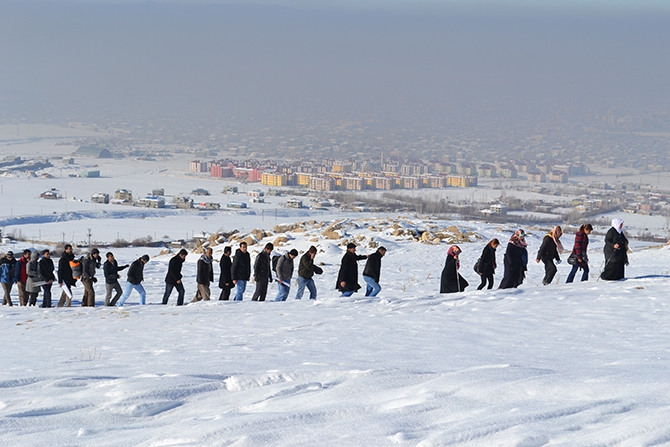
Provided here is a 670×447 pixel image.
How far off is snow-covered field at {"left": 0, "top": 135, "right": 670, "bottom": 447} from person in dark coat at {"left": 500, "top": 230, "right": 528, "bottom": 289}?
372mm

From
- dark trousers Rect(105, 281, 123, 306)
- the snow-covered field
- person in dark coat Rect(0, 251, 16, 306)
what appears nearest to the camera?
the snow-covered field

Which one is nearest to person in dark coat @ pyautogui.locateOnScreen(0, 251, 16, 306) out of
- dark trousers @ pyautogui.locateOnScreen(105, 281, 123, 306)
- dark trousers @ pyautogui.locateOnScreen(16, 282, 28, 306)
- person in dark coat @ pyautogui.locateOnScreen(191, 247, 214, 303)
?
dark trousers @ pyautogui.locateOnScreen(16, 282, 28, 306)

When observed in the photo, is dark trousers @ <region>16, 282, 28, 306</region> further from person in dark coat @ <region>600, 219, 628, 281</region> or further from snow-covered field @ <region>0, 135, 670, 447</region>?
person in dark coat @ <region>600, 219, 628, 281</region>

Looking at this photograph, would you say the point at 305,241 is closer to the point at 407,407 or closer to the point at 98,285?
the point at 98,285

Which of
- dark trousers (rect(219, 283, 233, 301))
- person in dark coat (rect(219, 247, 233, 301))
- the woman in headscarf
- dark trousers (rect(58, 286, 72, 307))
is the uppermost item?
the woman in headscarf

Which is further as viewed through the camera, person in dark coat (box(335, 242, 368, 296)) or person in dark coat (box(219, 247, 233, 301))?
person in dark coat (box(219, 247, 233, 301))

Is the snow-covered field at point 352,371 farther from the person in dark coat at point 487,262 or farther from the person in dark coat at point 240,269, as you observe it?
the person in dark coat at point 487,262

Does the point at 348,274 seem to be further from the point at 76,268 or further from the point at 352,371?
the point at 352,371

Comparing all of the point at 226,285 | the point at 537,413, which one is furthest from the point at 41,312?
the point at 537,413

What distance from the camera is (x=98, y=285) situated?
17.1 m

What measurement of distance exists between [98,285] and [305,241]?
840cm

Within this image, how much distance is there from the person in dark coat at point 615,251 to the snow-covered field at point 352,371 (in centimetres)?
31

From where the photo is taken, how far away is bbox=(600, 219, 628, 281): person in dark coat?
38.0ft

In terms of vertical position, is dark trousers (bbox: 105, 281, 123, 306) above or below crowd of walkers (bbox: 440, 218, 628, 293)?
below
